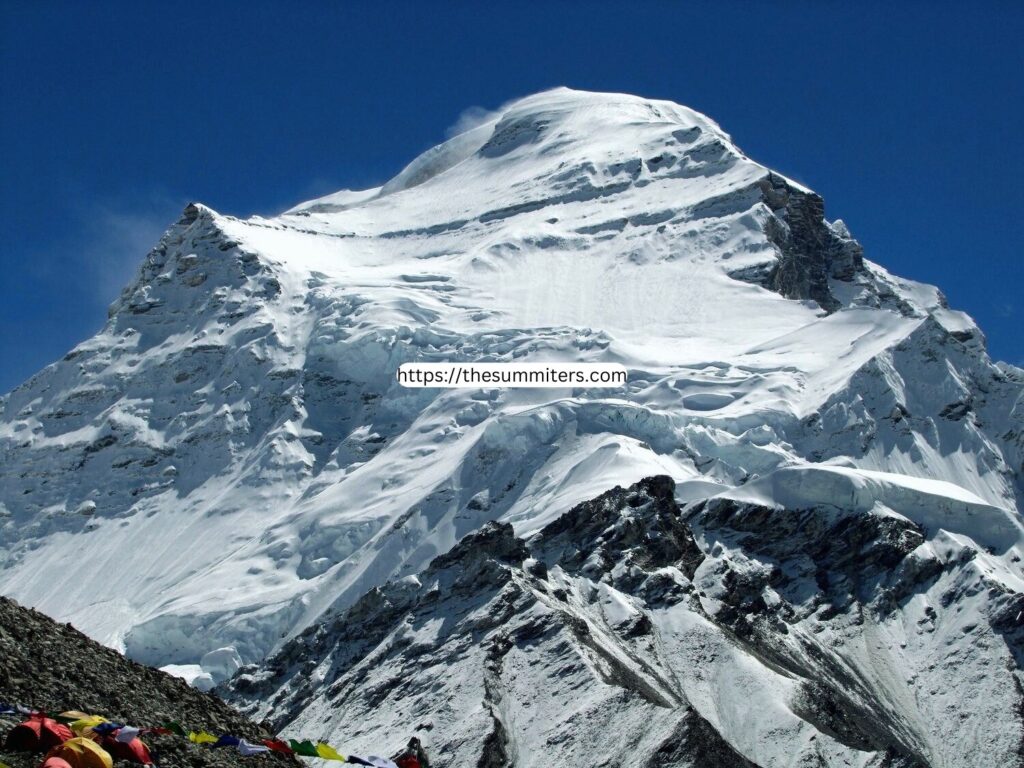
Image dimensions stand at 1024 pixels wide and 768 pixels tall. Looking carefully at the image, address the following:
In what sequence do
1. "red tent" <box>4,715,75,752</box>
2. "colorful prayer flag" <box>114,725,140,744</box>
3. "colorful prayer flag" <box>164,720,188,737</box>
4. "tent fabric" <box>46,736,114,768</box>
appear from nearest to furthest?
1. "tent fabric" <box>46,736,114,768</box>
2. "red tent" <box>4,715,75,752</box>
3. "colorful prayer flag" <box>114,725,140,744</box>
4. "colorful prayer flag" <box>164,720,188,737</box>

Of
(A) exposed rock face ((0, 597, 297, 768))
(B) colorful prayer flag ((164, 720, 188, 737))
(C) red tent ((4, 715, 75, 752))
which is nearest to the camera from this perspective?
(C) red tent ((4, 715, 75, 752))

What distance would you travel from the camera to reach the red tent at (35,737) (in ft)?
200

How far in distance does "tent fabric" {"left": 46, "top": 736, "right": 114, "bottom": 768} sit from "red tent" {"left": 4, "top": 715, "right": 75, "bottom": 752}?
69 centimetres

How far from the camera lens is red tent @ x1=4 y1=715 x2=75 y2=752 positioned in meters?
61.0

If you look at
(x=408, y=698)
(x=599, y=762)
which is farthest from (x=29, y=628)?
(x=408, y=698)

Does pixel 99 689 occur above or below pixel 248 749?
above

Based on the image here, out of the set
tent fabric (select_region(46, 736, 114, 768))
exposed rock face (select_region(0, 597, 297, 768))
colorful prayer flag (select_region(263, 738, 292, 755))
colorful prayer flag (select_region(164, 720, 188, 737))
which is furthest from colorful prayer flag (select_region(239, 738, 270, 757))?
tent fabric (select_region(46, 736, 114, 768))

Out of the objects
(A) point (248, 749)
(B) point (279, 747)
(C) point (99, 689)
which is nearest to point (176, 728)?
(A) point (248, 749)

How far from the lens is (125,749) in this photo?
63.2 meters

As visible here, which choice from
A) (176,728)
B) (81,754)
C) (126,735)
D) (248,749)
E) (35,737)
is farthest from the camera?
(176,728)

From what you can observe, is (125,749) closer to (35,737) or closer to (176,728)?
(35,737)

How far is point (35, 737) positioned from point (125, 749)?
328 centimetres

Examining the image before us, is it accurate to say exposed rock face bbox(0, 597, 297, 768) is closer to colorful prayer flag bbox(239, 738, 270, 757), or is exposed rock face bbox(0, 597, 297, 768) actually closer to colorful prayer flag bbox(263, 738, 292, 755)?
colorful prayer flag bbox(263, 738, 292, 755)

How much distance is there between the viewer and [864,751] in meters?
176
